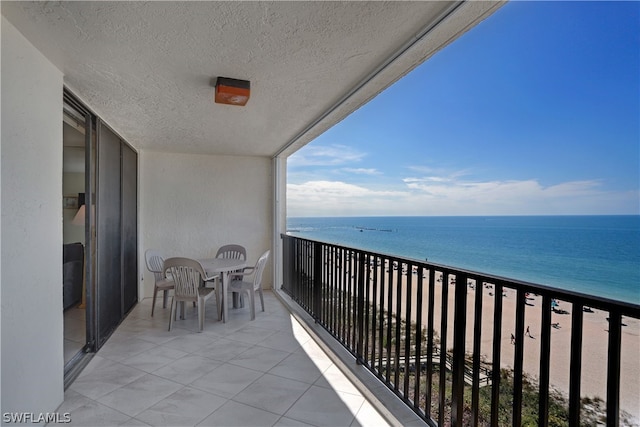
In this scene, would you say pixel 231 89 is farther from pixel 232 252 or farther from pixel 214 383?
pixel 232 252

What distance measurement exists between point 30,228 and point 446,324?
7.54 ft

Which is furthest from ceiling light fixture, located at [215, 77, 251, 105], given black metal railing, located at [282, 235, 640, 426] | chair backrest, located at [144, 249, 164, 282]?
chair backrest, located at [144, 249, 164, 282]

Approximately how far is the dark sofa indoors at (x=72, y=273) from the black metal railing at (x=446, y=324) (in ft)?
9.48

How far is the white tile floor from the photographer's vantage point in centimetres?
199

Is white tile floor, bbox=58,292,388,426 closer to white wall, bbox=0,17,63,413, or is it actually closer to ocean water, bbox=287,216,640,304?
white wall, bbox=0,17,63,413

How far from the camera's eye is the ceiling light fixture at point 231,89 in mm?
2402

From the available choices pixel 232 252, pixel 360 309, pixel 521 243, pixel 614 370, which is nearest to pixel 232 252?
pixel 232 252

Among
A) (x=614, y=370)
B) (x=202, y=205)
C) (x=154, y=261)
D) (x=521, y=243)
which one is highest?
(x=202, y=205)

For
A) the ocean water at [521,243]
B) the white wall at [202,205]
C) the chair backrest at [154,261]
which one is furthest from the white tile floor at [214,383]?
the ocean water at [521,243]

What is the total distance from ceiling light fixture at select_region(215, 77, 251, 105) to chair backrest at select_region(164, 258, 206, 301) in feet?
5.96

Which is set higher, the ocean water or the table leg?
the table leg

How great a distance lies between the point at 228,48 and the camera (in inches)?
77.7

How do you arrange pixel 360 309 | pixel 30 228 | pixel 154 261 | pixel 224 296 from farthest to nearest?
pixel 154 261 < pixel 224 296 < pixel 360 309 < pixel 30 228

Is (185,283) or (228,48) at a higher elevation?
(228,48)
